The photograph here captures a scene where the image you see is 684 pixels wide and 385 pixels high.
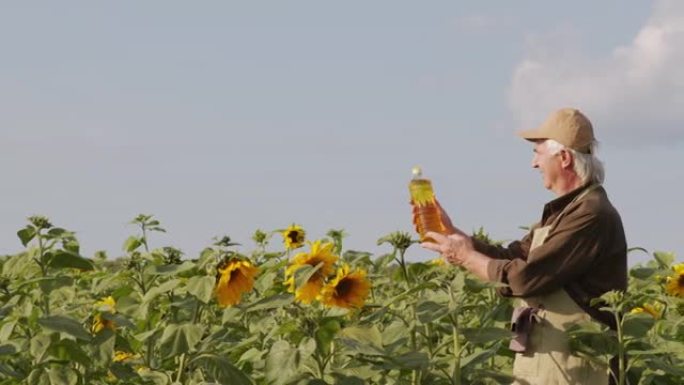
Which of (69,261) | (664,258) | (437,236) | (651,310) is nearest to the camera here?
(69,261)

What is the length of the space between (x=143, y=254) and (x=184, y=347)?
0.94 metres

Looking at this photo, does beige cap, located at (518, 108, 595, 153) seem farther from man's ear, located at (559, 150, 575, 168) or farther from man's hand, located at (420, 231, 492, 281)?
man's hand, located at (420, 231, 492, 281)

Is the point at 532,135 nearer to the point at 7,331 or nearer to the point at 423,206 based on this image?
the point at 423,206

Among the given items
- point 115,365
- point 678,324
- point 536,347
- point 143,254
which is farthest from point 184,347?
point 678,324

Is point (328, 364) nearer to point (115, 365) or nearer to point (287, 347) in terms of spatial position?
point (287, 347)

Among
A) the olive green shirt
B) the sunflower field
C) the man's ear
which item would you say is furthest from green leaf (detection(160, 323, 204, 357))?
the man's ear

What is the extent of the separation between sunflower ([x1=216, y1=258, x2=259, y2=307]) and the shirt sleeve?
1178mm

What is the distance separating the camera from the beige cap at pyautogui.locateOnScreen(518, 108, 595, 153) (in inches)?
209

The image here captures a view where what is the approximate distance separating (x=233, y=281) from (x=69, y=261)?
0.79 m

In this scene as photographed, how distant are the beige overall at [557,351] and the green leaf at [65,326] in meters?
1.88

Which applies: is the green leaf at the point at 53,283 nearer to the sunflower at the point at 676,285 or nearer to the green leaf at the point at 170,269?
the green leaf at the point at 170,269

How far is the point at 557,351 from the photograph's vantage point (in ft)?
16.8

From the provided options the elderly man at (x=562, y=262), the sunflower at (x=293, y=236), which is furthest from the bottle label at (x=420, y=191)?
the sunflower at (x=293, y=236)

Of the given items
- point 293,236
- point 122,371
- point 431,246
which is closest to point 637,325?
point 431,246
